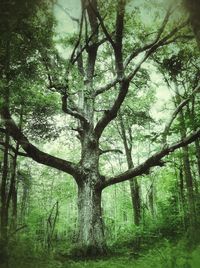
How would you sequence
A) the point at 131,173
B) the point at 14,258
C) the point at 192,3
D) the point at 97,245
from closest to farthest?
the point at 192,3, the point at 14,258, the point at 97,245, the point at 131,173

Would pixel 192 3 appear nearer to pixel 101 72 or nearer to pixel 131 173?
pixel 131 173

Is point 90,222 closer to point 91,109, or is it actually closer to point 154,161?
point 154,161

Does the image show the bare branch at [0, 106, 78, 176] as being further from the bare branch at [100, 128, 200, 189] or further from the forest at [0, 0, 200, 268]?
the bare branch at [100, 128, 200, 189]

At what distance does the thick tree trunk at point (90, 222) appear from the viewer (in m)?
9.88

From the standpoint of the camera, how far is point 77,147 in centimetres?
2548

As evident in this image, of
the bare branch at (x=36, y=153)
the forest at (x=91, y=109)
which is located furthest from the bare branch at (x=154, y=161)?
the bare branch at (x=36, y=153)

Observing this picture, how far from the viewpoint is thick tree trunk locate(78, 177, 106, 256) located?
32.4 ft

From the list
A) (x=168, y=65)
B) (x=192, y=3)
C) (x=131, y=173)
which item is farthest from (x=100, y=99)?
(x=192, y=3)

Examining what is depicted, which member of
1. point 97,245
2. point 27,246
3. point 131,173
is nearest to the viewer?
point 27,246

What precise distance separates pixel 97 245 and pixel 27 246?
5.72 metres

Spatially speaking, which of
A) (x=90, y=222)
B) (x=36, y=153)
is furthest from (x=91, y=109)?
(x=90, y=222)

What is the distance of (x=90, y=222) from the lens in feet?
33.9

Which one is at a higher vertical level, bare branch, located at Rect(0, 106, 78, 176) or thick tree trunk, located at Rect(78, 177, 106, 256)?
bare branch, located at Rect(0, 106, 78, 176)

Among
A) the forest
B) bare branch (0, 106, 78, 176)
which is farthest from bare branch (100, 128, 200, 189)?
bare branch (0, 106, 78, 176)
